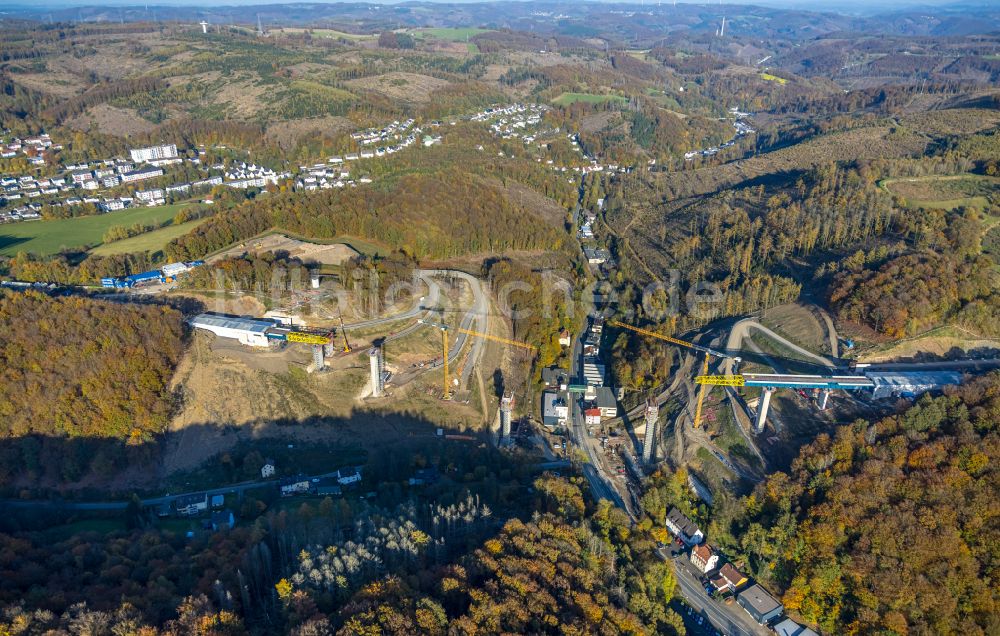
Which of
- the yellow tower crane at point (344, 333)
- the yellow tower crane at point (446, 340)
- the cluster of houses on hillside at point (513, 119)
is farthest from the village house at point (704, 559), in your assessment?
the cluster of houses on hillside at point (513, 119)

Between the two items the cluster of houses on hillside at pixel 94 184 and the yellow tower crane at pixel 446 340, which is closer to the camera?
the yellow tower crane at pixel 446 340

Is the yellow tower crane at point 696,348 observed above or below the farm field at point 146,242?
below

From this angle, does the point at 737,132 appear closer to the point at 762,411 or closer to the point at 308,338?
the point at 762,411

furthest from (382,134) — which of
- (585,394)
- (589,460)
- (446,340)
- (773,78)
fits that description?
(773,78)

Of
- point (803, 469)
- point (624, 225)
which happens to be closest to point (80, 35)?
point (624, 225)

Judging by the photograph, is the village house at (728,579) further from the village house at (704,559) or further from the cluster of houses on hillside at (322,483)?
the cluster of houses on hillside at (322,483)

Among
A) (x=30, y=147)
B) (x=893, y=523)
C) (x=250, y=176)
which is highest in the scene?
→ (x=30, y=147)
